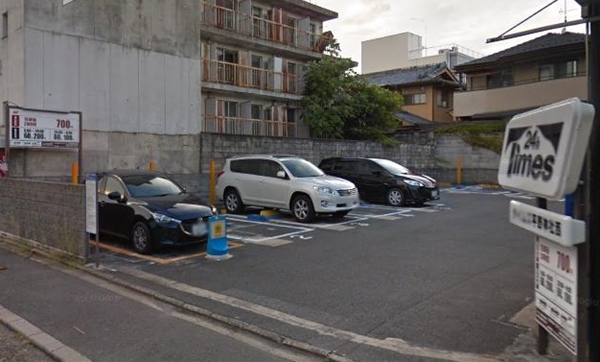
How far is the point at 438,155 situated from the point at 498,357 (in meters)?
23.2

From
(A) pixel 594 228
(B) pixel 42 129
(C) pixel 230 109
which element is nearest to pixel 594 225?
(A) pixel 594 228

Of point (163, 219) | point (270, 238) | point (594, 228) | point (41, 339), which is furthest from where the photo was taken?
point (270, 238)

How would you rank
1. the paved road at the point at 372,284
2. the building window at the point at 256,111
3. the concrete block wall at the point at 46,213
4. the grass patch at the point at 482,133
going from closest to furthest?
1. the paved road at the point at 372,284
2. the concrete block wall at the point at 46,213
3. the building window at the point at 256,111
4. the grass patch at the point at 482,133

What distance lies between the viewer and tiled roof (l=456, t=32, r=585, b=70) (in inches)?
1018

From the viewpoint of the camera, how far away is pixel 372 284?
242 inches

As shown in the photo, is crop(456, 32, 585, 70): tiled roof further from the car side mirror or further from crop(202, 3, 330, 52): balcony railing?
the car side mirror

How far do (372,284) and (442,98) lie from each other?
3146 cm

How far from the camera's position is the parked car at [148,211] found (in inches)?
313

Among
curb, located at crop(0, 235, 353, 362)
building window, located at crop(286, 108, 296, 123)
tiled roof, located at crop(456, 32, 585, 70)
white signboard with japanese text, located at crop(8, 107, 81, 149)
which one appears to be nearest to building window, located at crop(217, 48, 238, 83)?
building window, located at crop(286, 108, 296, 123)

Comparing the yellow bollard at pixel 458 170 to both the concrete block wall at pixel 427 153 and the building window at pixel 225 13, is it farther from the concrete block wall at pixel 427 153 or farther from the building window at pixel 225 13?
the building window at pixel 225 13

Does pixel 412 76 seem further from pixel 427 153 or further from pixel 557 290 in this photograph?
pixel 557 290

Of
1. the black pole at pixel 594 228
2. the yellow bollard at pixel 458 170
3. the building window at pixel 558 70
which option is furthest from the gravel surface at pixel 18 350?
the building window at pixel 558 70

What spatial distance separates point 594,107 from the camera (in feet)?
9.71

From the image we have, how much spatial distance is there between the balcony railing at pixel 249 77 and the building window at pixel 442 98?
1390cm
